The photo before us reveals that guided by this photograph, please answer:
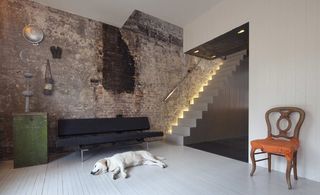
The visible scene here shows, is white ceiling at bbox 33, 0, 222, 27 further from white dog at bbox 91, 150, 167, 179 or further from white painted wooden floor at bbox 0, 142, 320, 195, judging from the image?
white painted wooden floor at bbox 0, 142, 320, 195

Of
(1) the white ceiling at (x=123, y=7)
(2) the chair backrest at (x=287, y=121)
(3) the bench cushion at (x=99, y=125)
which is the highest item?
(1) the white ceiling at (x=123, y=7)

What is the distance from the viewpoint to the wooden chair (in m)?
2.36

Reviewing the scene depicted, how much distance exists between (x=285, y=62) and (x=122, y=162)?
10.2 feet

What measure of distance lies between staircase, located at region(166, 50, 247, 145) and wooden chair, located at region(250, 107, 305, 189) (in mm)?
2499

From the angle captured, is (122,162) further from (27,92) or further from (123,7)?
(123,7)

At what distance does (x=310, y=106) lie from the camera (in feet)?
8.73

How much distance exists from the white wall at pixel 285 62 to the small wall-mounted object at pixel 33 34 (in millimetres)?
4051

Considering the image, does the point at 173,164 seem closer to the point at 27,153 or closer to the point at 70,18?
the point at 27,153

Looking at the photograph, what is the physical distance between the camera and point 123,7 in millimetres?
4074

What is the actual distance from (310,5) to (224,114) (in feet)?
12.9

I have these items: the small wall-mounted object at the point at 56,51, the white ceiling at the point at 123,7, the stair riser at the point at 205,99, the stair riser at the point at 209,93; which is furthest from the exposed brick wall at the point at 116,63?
the stair riser at the point at 209,93

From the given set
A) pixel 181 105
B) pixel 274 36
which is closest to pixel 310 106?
pixel 274 36

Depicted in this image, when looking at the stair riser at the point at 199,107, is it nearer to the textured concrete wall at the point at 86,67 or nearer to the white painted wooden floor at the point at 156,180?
the textured concrete wall at the point at 86,67

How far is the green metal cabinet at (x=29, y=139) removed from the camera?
10.4 feet
